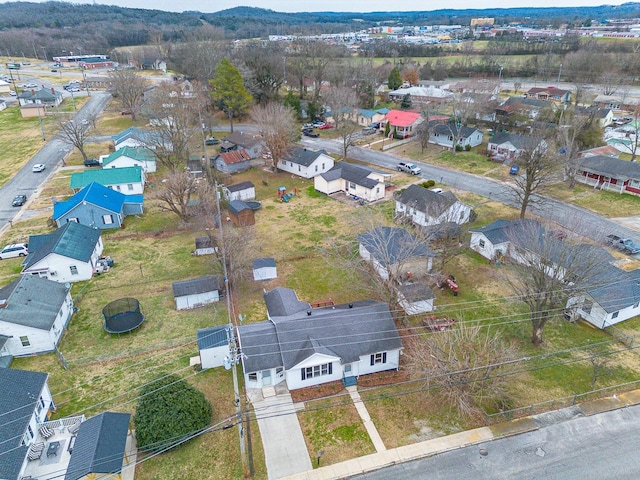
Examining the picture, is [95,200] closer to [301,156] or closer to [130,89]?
[301,156]

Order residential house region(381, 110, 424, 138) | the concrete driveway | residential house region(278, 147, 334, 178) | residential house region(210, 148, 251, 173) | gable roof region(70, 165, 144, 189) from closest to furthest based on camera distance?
the concrete driveway
gable roof region(70, 165, 144, 189)
residential house region(278, 147, 334, 178)
residential house region(210, 148, 251, 173)
residential house region(381, 110, 424, 138)

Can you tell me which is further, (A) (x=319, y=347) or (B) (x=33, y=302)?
(B) (x=33, y=302)

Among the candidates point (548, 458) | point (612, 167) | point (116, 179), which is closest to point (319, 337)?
point (548, 458)

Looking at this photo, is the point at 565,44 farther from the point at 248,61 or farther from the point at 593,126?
the point at 248,61

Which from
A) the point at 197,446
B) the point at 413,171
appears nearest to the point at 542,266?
the point at 197,446

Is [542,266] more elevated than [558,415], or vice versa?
[542,266]

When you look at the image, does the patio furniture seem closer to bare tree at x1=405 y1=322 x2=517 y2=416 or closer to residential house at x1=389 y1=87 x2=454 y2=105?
bare tree at x1=405 y1=322 x2=517 y2=416

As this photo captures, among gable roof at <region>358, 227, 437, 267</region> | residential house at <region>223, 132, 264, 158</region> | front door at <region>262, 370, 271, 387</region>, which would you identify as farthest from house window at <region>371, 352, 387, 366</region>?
residential house at <region>223, 132, 264, 158</region>
